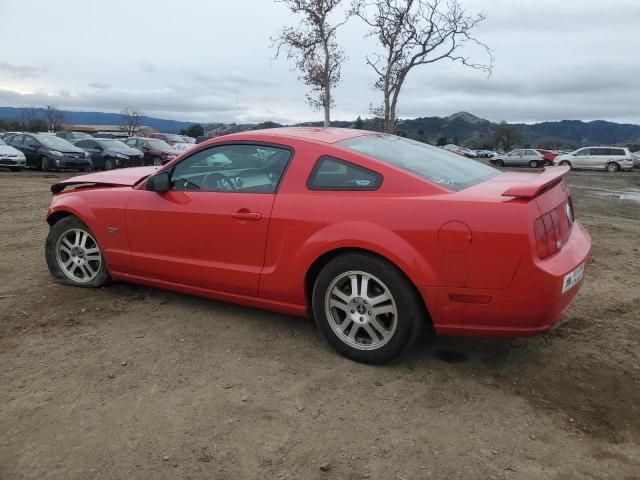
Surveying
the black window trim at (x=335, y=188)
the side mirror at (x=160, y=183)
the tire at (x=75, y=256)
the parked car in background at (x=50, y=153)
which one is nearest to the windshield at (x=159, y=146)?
the parked car in background at (x=50, y=153)

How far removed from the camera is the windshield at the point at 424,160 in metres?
3.37

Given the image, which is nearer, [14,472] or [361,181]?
[14,472]

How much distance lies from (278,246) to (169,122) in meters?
163

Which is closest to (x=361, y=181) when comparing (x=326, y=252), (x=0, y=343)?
(x=326, y=252)

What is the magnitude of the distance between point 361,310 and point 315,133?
1.37 metres

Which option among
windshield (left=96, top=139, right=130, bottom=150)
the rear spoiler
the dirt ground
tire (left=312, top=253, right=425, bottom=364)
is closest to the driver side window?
tire (left=312, top=253, right=425, bottom=364)

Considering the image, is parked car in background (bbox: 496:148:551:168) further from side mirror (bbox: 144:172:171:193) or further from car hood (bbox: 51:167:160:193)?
side mirror (bbox: 144:172:171:193)

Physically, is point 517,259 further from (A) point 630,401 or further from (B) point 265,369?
(B) point 265,369

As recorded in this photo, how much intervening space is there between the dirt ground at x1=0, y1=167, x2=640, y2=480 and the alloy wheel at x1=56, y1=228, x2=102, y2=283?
16.6 inches

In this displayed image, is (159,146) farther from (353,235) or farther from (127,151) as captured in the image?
(353,235)

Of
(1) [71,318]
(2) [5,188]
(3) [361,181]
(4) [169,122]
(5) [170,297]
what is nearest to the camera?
(3) [361,181]

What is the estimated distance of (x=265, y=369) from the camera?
3270mm

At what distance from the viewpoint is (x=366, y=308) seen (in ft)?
10.7

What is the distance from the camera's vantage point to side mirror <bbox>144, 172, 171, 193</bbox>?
4.04 metres
